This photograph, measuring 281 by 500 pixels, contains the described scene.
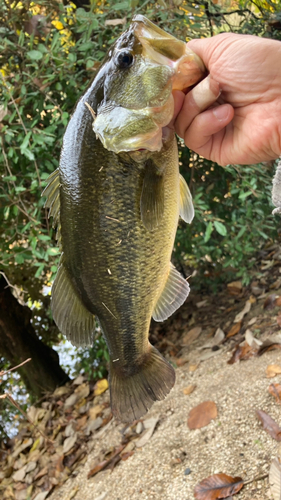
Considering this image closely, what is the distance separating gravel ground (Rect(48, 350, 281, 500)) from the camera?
217 centimetres

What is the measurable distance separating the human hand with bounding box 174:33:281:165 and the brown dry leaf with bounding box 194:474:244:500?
1.66 m

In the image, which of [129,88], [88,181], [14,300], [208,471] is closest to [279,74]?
[129,88]

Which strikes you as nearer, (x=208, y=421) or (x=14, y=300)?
(x=208, y=421)

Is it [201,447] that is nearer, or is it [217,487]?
[217,487]

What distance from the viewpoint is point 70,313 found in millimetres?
1587

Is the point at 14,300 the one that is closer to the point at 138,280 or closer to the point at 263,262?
the point at 263,262

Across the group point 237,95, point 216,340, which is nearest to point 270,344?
point 216,340

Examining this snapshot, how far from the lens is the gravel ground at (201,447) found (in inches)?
85.5

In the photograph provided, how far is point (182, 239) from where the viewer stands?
11.0 feet

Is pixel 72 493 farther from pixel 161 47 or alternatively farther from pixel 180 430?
pixel 161 47

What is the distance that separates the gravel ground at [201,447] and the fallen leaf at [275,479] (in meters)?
0.04

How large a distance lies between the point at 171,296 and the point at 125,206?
502mm

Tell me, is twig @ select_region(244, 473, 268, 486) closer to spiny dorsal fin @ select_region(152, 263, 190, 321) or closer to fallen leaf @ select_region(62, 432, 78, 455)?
spiny dorsal fin @ select_region(152, 263, 190, 321)

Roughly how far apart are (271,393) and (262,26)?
2772 millimetres
